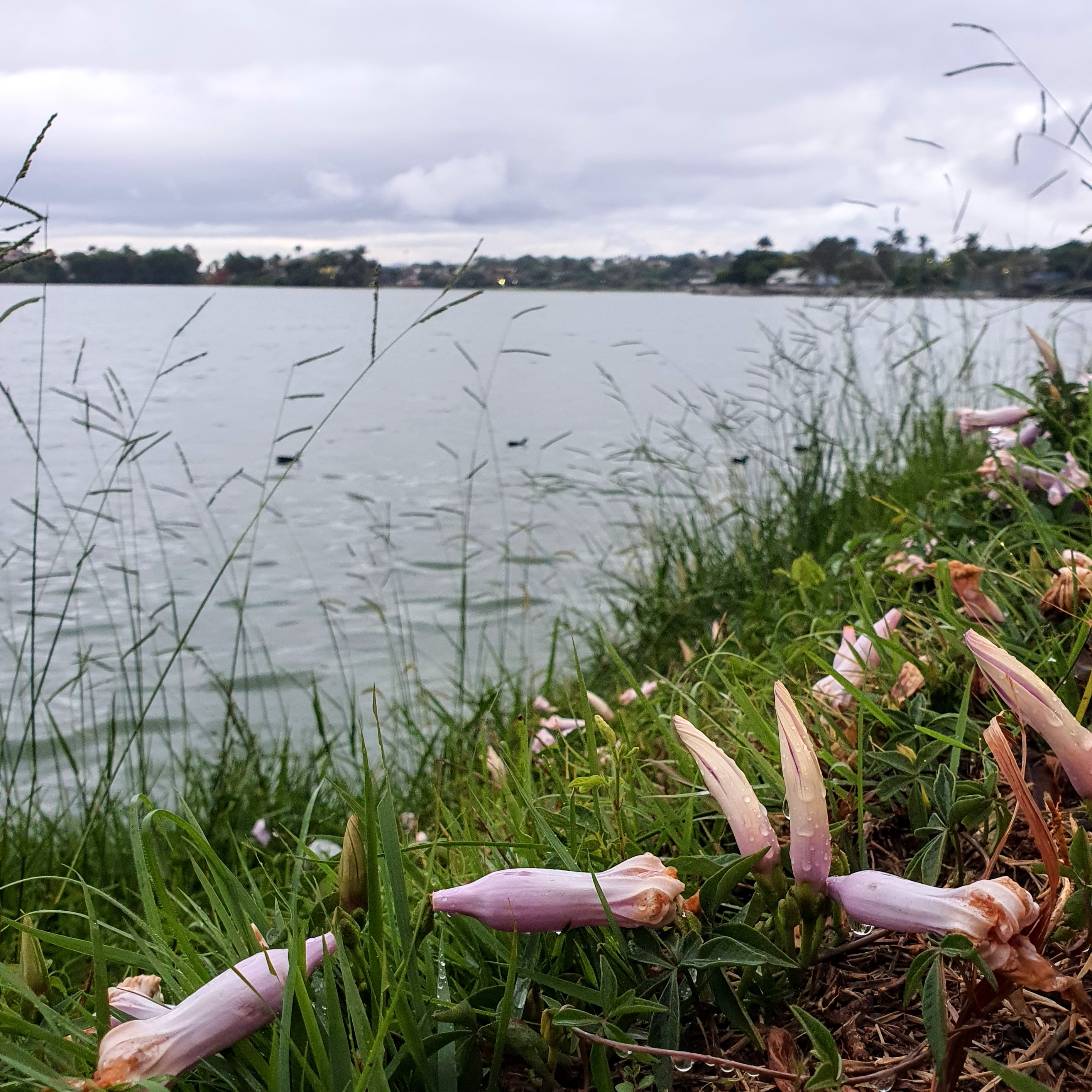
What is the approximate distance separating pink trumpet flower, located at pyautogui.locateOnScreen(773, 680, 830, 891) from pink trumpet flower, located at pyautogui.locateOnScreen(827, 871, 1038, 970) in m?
0.04

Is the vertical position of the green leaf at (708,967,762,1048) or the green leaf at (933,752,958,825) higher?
the green leaf at (933,752,958,825)

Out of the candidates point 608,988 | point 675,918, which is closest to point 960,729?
point 675,918

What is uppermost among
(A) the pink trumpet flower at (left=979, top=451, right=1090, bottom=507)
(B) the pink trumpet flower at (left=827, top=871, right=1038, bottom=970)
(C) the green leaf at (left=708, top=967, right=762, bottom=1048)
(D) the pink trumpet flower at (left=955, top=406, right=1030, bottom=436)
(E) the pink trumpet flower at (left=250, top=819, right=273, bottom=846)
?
(D) the pink trumpet flower at (left=955, top=406, right=1030, bottom=436)

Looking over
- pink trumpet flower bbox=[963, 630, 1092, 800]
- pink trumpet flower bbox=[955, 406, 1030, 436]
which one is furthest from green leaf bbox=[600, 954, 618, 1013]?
pink trumpet flower bbox=[955, 406, 1030, 436]

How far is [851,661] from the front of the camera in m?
1.62

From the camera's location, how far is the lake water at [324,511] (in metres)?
4.20

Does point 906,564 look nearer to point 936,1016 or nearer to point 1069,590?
point 1069,590

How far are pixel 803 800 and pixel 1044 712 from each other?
28 centimetres

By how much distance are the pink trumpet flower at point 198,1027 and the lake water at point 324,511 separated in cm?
116

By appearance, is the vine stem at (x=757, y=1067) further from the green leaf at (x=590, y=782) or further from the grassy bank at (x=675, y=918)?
the green leaf at (x=590, y=782)

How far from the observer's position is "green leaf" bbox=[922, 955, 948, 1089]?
0.83 metres

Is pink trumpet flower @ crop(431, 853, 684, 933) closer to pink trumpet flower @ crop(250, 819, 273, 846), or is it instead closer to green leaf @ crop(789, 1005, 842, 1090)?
green leaf @ crop(789, 1005, 842, 1090)

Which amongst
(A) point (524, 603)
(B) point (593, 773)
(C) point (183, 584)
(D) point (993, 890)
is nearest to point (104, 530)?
(C) point (183, 584)

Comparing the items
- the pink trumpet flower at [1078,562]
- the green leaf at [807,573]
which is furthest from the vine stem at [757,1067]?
the green leaf at [807,573]
